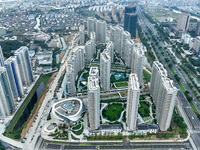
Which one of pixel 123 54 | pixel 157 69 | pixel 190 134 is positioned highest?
pixel 157 69

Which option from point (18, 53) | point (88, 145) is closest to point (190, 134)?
point (88, 145)

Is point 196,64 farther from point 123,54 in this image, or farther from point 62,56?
point 62,56

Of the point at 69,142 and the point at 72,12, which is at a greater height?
the point at 72,12

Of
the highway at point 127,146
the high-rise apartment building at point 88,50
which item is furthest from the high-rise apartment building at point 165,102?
the high-rise apartment building at point 88,50

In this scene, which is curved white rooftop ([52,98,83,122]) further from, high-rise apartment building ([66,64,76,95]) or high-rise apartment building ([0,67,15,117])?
high-rise apartment building ([0,67,15,117])

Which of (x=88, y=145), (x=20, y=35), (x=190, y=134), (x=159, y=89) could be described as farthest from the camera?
(x=20, y=35)

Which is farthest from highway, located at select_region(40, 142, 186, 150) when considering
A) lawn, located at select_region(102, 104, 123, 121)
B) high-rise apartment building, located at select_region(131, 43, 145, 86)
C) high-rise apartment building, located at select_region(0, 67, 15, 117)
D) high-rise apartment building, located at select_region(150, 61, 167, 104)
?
high-rise apartment building, located at select_region(131, 43, 145, 86)

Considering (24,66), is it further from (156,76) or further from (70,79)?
(156,76)

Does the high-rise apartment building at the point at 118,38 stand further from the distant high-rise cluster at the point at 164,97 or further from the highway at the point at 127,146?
the highway at the point at 127,146
